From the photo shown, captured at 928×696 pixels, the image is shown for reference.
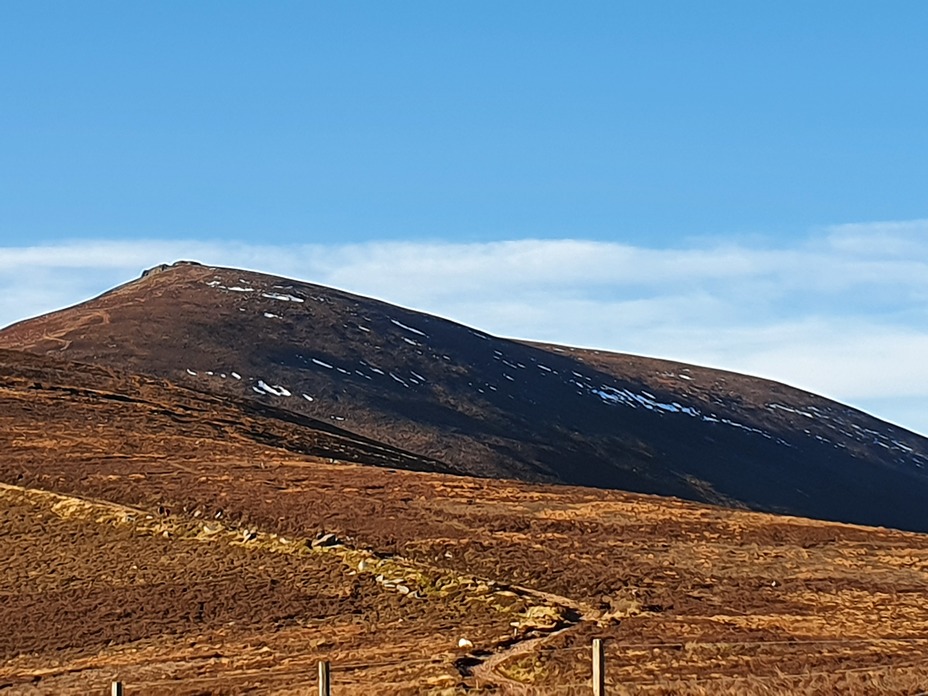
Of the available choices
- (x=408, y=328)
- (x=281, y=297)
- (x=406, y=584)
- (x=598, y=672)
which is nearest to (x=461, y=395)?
(x=408, y=328)

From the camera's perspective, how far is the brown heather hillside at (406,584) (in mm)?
32781

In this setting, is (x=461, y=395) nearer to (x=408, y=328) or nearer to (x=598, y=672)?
(x=408, y=328)

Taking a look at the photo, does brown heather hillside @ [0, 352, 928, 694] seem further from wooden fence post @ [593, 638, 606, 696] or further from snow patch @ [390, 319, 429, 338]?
snow patch @ [390, 319, 429, 338]

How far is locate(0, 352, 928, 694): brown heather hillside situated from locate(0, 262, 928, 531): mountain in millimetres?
62881

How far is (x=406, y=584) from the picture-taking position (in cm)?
4403

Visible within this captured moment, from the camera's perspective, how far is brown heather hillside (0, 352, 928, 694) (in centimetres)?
3278

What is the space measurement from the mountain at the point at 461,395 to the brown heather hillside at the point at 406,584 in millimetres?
62881

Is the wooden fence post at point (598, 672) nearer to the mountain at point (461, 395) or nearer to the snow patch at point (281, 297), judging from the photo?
the mountain at point (461, 395)

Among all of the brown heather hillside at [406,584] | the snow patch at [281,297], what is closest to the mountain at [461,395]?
the snow patch at [281,297]

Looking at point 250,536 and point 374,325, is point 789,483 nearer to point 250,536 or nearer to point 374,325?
point 374,325

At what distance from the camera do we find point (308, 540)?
49.7 m

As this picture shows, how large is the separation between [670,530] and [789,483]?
11494 centimetres

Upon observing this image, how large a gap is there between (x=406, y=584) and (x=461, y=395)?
365 feet

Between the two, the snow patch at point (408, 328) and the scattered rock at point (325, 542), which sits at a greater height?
the snow patch at point (408, 328)
